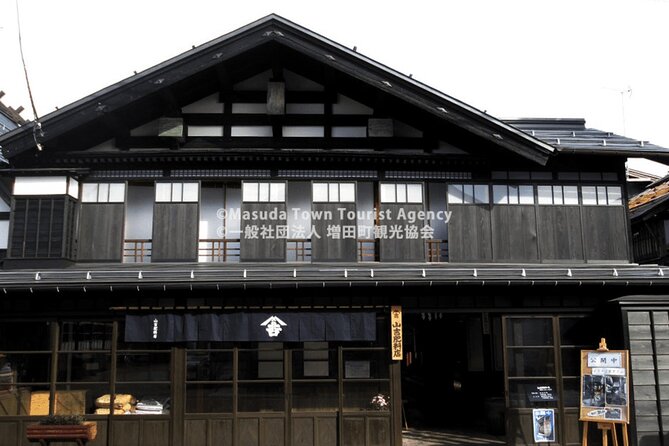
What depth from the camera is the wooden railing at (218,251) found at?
13.9 metres

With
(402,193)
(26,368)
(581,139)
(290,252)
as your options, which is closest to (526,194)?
(581,139)

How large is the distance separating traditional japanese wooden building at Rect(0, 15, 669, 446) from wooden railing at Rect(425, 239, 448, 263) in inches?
2.4

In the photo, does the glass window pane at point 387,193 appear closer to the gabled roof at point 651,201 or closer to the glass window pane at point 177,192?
the glass window pane at point 177,192

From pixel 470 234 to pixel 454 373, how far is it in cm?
730

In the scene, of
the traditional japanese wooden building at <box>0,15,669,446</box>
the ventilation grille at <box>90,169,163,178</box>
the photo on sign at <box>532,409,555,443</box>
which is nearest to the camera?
the photo on sign at <box>532,409,555,443</box>

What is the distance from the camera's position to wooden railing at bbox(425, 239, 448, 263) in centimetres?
1417

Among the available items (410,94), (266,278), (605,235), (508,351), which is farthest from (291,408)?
(605,235)

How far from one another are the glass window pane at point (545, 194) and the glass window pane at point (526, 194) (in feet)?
0.62

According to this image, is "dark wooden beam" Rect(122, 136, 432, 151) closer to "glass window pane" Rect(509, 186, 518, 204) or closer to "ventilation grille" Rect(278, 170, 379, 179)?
"ventilation grille" Rect(278, 170, 379, 179)

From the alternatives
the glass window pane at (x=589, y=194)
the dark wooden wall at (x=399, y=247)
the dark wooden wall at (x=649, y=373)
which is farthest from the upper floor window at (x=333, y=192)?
the dark wooden wall at (x=649, y=373)

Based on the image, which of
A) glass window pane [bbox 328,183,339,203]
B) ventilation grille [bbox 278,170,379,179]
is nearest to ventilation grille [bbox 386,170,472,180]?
ventilation grille [bbox 278,170,379,179]

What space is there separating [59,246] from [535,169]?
11.6 metres

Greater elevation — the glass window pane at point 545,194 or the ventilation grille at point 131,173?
the ventilation grille at point 131,173

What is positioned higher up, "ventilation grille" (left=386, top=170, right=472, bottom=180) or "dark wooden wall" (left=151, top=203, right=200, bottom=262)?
"ventilation grille" (left=386, top=170, right=472, bottom=180)
